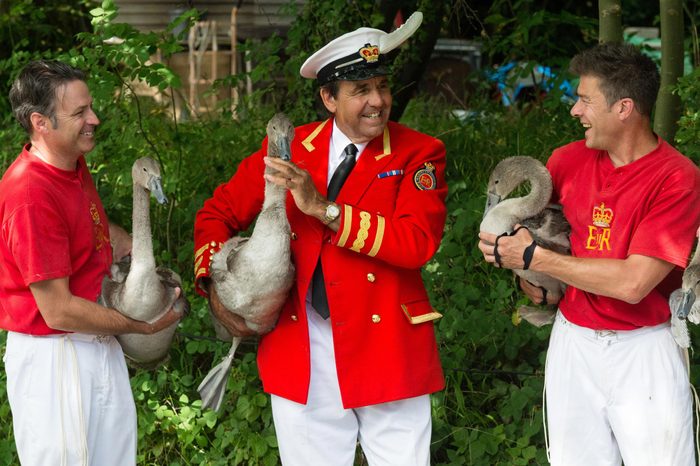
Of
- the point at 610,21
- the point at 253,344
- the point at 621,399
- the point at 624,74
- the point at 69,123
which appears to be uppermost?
the point at 624,74

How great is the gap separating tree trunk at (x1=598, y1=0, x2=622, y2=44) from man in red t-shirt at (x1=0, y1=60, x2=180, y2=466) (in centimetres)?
340

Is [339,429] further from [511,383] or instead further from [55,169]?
[511,383]

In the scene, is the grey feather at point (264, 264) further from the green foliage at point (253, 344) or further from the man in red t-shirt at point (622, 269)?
the green foliage at point (253, 344)

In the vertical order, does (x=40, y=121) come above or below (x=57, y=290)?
above

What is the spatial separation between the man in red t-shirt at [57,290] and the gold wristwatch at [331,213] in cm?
76

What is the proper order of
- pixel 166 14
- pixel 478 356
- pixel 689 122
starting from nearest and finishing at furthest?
pixel 689 122
pixel 478 356
pixel 166 14

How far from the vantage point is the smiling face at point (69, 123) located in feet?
11.6

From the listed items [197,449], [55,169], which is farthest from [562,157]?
[197,449]

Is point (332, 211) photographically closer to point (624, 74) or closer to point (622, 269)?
point (622, 269)

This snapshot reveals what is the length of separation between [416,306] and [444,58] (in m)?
9.40

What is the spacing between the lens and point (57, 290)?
11.3 feet

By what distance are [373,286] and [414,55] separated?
4.03 metres

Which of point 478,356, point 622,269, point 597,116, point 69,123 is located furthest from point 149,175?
point 478,356

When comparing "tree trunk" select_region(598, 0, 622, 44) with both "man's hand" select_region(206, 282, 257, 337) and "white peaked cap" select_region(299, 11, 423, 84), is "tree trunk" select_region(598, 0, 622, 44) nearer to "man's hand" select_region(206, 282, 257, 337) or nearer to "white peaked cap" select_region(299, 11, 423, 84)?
"white peaked cap" select_region(299, 11, 423, 84)
